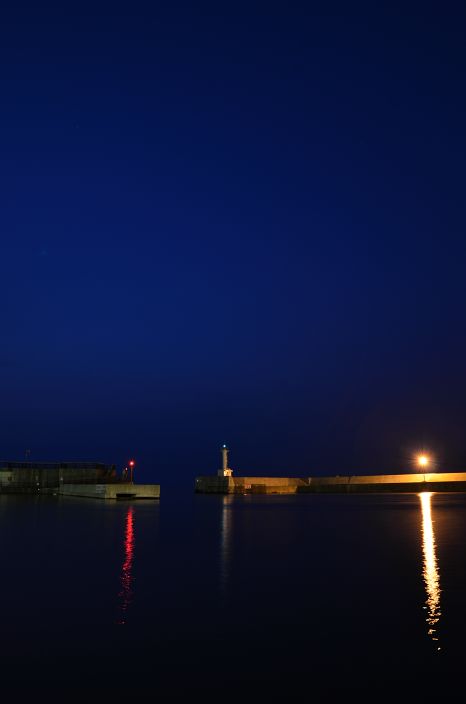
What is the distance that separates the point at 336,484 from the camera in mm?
102000

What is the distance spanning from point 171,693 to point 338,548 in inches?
738

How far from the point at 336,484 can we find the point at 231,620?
297 feet

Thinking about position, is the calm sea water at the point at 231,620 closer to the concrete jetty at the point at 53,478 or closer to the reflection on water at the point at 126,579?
the reflection on water at the point at 126,579

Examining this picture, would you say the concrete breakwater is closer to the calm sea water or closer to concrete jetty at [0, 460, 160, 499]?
concrete jetty at [0, 460, 160, 499]

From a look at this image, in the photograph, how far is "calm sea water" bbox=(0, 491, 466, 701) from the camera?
10.3 meters

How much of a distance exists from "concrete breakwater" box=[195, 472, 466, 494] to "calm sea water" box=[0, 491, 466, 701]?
232ft

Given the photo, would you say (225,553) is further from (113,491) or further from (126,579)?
(113,491)

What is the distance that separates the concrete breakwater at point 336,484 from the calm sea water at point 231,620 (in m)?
70.8

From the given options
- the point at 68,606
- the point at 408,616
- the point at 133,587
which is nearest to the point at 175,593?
the point at 133,587

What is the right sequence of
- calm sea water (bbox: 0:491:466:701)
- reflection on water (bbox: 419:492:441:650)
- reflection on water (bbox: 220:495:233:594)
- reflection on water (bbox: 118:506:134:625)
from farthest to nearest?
1. reflection on water (bbox: 220:495:233:594)
2. reflection on water (bbox: 118:506:134:625)
3. reflection on water (bbox: 419:492:441:650)
4. calm sea water (bbox: 0:491:466:701)

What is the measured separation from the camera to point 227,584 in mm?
18719

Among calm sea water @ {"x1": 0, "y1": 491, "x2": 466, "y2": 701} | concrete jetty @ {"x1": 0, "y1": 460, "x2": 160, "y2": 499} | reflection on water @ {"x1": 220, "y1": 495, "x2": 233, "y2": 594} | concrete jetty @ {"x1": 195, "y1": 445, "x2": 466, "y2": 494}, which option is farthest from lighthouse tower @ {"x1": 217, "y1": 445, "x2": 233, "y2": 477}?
calm sea water @ {"x1": 0, "y1": 491, "x2": 466, "y2": 701}

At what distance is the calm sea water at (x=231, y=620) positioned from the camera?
1031cm

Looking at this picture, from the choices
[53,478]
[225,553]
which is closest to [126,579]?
[225,553]
